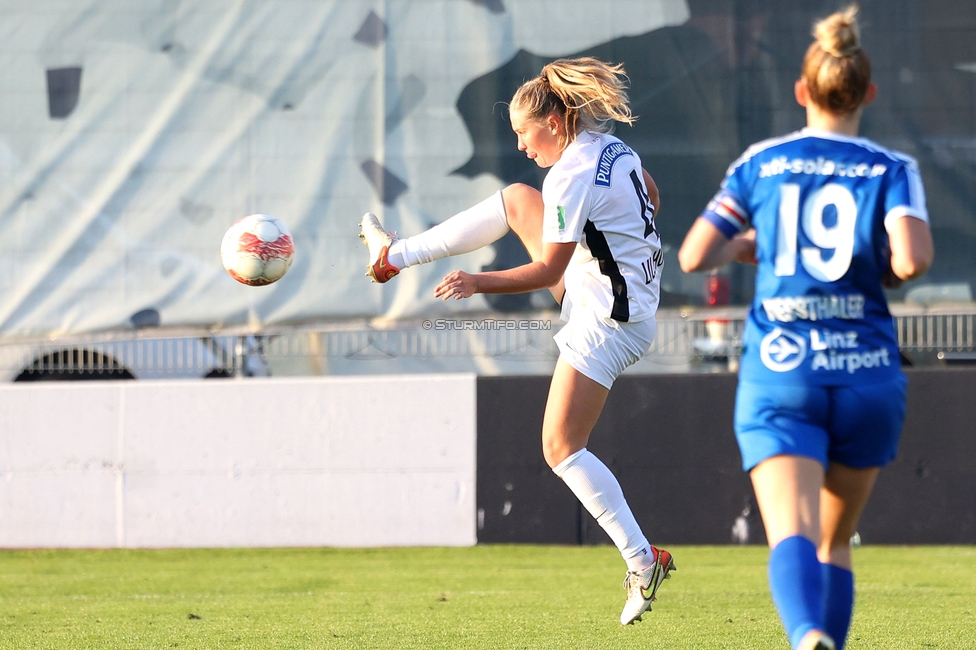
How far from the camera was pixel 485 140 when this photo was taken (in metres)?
7.38

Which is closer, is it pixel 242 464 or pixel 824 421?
pixel 824 421

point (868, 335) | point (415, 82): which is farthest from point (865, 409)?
point (415, 82)

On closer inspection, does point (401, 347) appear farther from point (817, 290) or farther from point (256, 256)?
point (817, 290)

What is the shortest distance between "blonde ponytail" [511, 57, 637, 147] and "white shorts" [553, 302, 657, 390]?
670 mm

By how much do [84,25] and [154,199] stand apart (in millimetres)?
1199

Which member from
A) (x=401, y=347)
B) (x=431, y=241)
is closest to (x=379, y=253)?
(x=431, y=241)

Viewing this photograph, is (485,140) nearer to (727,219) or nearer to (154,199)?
(154,199)

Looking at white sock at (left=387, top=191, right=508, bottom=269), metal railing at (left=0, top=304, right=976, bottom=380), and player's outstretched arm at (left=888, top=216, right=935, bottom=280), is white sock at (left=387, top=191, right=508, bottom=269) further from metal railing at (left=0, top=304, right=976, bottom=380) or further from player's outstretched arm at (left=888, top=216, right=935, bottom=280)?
→ metal railing at (left=0, top=304, right=976, bottom=380)

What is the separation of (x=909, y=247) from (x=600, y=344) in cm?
182

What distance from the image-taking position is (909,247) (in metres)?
2.47

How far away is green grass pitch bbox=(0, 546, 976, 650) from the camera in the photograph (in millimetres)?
4223

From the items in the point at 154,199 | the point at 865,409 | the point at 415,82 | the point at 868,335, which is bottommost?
the point at 865,409

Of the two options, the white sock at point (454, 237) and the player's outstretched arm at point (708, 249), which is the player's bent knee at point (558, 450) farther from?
the player's outstretched arm at point (708, 249)

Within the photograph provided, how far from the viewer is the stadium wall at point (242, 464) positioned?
7.40 metres
